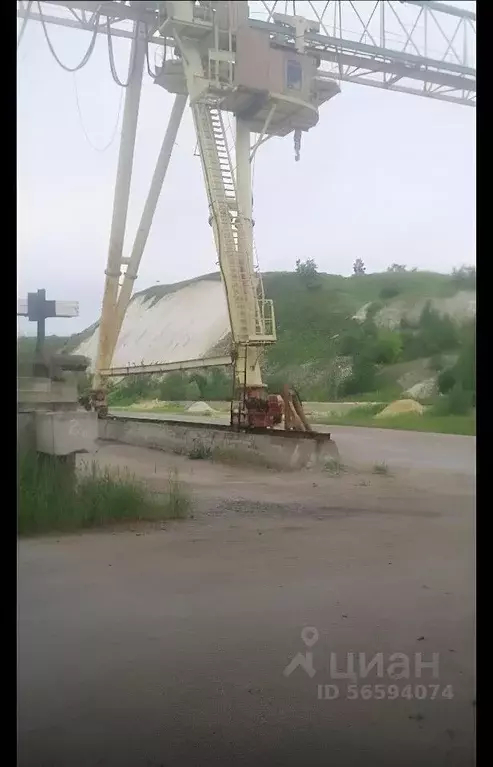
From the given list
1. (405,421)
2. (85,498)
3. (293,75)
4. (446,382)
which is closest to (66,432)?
(85,498)

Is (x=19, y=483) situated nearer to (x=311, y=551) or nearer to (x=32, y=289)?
(x=32, y=289)

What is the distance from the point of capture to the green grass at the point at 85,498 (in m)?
1.49

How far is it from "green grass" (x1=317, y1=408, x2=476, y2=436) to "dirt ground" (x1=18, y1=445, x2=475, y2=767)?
14 centimetres

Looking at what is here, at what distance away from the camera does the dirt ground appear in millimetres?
1440

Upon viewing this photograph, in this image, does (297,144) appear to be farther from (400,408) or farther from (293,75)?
(400,408)

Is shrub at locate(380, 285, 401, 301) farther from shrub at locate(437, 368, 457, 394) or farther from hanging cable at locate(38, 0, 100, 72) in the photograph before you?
hanging cable at locate(38, 0, 100, 72)

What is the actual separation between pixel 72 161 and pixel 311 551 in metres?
1.27

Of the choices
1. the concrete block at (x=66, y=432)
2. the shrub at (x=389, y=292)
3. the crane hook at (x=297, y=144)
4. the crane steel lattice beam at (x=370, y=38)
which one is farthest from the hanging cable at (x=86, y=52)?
the shrub at (x=389, y=292)

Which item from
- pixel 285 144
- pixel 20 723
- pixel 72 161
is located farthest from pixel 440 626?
pixel 72 161

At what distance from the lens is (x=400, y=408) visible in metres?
1.63

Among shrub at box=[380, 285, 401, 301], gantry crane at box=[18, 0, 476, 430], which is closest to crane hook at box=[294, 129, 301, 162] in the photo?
gantry crane at box=[18, 0, 476, 430]

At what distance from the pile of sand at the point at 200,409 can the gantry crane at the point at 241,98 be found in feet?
0.24

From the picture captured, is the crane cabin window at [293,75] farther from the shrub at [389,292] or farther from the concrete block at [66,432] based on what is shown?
the concrete block at [66,432]

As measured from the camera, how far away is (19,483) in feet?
4.82
